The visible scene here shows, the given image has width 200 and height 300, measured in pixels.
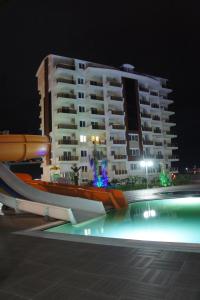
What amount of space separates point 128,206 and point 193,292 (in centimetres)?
1289

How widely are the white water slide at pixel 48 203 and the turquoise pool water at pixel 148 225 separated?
0.48 metres

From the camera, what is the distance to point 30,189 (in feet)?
44.0

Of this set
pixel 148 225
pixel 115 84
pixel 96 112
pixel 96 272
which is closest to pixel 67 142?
pixel 96 112

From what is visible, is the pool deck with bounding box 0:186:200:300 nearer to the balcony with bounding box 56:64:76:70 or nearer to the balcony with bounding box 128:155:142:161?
the balcony with bounding box 56:64:76:70

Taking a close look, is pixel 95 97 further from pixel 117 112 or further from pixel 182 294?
pixel 182 294

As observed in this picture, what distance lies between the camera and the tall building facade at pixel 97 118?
39938 millimetres

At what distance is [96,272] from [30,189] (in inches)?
378

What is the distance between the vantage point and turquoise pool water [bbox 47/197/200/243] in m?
9.19

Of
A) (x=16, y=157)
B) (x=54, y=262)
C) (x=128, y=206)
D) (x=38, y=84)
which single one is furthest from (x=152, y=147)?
(x=54, y=262)

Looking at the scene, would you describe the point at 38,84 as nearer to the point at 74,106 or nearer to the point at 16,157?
the point at 74,106

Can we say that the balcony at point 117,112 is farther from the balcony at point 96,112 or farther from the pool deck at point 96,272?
the pool deck at point 96,272

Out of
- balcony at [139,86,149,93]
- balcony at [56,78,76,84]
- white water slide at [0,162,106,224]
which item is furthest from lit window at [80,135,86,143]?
white water slide at [0,162,106,224]

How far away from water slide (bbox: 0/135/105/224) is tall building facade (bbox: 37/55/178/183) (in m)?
24.2

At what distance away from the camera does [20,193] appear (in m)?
13.1
